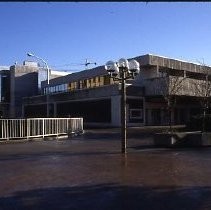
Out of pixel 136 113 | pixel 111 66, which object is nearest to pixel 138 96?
pixel 136 113

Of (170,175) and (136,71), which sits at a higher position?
(136,71)

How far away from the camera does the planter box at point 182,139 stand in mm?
19828

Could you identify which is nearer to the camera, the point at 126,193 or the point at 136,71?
the point at 126,193

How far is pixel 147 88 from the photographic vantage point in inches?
2055

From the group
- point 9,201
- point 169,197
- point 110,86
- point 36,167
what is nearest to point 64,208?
point 9,201

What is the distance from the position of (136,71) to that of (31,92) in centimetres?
6574

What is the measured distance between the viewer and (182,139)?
2028 centimetres

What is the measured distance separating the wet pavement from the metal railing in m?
8.60

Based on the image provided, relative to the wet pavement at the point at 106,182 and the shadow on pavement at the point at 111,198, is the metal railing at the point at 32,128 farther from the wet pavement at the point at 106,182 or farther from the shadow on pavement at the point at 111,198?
the shadow on pavement at the point at 111,198

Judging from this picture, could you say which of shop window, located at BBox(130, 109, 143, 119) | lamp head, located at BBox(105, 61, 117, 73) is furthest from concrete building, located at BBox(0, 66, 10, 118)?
lamp head, located at BBox(105, 61, 117, 73)

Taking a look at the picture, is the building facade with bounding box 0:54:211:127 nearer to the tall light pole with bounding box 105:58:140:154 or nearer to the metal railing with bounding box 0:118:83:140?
the metal railing with bounding box 0:118:83:140

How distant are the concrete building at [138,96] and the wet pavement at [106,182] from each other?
31517 mm

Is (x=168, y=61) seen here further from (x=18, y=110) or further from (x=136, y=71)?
(x=136, y=71)

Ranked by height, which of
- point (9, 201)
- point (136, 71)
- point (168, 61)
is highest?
point (168, 61)
